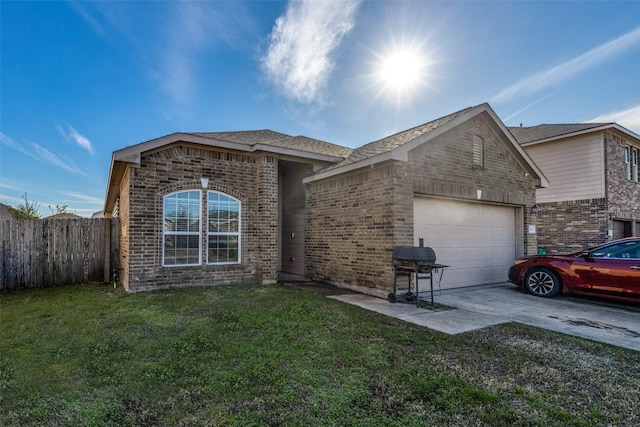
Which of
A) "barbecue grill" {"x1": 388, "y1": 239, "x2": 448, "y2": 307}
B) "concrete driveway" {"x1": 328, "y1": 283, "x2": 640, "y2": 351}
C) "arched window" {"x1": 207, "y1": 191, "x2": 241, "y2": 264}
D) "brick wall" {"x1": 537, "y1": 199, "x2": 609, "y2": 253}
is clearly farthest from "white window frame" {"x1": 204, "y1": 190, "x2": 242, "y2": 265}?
"brick wall" {"x1": 537, "y1": 199, "x2": 609, "y2": 253}

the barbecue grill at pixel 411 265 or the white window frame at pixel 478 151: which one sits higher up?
the white window frame at pixel 478 151

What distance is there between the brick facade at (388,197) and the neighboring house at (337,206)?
0.03 m

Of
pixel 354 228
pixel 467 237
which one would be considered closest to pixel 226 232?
pixel 354 228

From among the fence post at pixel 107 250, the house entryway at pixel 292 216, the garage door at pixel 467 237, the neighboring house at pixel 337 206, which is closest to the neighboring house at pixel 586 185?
the neighboring house at pixel 337 206

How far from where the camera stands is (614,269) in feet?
22.0

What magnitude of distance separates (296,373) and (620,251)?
7647 mm

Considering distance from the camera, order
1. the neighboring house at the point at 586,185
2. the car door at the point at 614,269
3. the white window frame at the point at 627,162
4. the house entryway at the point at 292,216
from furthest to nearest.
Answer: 1. the white window frame at the point at 627,162
2. the neighboring house at the point at 586,185
3. the house entryway at the point at 292,216
4. the car door at the point at 614,269

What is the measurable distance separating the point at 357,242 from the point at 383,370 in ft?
16.4

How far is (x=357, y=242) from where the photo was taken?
8336mm

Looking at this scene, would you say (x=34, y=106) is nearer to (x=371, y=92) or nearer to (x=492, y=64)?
(x=371, y=92)

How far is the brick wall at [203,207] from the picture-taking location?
297 inches

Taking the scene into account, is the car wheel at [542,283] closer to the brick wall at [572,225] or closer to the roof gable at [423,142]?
the roof gable at [423,142]

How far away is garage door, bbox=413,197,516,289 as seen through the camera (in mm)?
8258

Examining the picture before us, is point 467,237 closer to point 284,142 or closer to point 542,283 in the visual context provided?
point 542,283
